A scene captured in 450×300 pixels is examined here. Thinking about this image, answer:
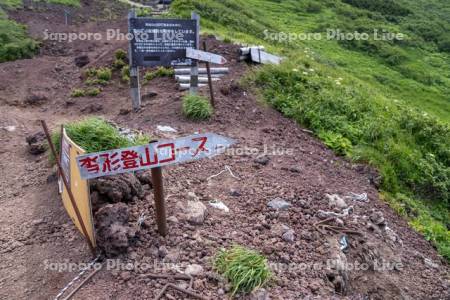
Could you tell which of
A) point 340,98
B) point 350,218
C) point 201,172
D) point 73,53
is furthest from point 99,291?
point 73,53

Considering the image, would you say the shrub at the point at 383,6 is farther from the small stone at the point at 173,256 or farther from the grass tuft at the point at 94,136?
the small stone at the point at 173,256

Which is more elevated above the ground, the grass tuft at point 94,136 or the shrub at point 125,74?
the grass tuft at point 94,136

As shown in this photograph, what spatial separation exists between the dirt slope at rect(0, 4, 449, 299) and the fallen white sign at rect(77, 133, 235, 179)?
1156 millimetres

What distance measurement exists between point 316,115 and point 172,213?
17.4 ft

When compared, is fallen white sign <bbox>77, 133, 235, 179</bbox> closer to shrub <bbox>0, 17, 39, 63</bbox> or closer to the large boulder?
the large boulder

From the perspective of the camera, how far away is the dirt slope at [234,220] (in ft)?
Result: 15.9

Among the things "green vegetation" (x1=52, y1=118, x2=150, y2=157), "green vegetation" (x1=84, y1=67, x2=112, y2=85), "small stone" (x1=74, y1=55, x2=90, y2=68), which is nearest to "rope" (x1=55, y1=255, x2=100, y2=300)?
"green vegetation" (x1=52, y1=118, x2=150, y2=157)

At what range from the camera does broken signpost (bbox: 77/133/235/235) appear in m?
4.18

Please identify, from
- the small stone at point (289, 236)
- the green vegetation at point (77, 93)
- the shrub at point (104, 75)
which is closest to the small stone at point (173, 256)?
the small stone at point (289, 236)

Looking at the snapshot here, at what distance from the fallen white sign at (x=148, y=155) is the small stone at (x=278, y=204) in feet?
7.34

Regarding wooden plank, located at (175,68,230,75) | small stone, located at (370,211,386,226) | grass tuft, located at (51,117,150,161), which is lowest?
small stone, located at (370,211,386,226)

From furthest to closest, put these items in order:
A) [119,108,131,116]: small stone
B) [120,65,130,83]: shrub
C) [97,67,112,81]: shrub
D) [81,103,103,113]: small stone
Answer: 1. [97,67,112,81]: shrub
2. [120,65,130,83]: shrub
3. [81,103,103,113]: small stone
4. [119,108,131,116]: small stone

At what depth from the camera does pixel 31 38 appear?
640 inches

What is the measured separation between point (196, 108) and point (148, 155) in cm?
482
